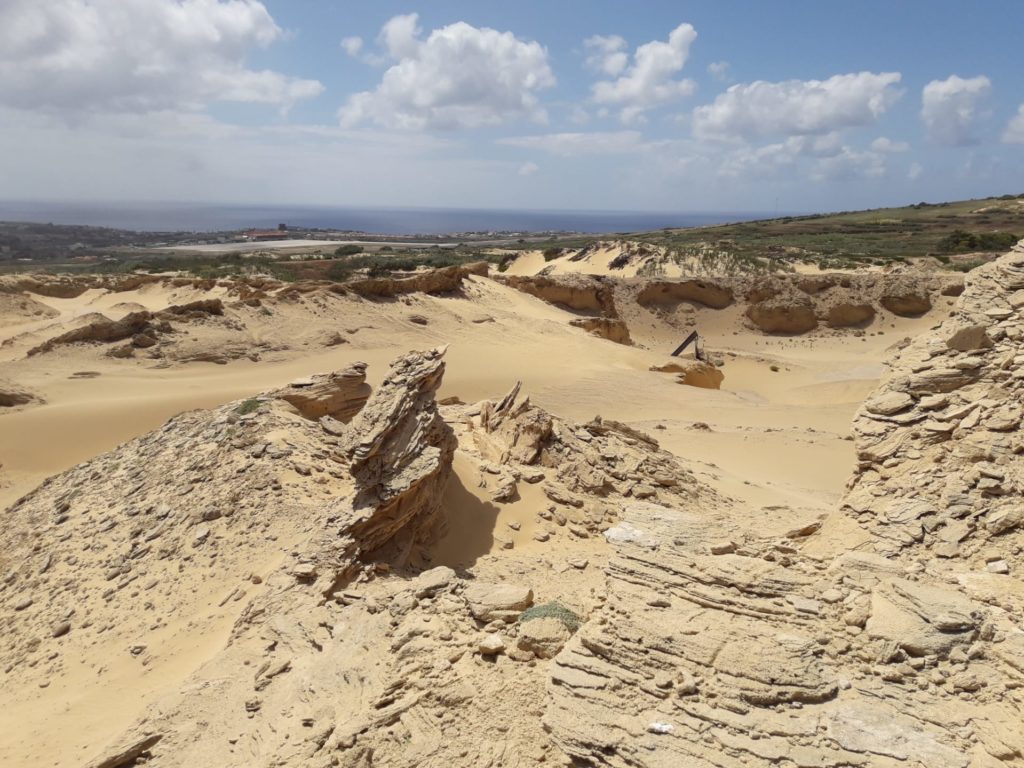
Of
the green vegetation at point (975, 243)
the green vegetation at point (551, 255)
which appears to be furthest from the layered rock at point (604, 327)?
the green vegetation at point (975, 243)

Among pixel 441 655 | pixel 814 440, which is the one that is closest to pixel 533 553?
pixel 441 655

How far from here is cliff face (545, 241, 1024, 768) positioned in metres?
3.79

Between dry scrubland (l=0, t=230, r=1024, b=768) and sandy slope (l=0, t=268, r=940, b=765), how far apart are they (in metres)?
0.09

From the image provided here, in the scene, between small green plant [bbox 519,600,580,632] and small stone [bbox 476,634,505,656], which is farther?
small green plant [bbox 519,600,580,632]

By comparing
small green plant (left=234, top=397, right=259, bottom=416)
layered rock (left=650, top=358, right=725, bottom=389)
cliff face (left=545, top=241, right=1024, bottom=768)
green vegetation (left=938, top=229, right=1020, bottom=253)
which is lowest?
layered rock (left=650, top=358, right=725, bottom=389)

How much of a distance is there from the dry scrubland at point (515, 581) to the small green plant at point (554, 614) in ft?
0.09

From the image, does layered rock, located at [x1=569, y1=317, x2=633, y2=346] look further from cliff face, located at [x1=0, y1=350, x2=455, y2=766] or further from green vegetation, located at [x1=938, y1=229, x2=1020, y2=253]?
green vegetation, located at [x1=938, y1=229, x2=1020, y2=253]

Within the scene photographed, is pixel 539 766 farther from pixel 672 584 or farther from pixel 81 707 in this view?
pixel 81 707

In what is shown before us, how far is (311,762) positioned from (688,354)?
31921 millimetres

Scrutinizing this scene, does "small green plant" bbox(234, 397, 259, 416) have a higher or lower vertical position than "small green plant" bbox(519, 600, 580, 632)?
higher

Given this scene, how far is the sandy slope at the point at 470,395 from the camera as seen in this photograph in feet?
22.6

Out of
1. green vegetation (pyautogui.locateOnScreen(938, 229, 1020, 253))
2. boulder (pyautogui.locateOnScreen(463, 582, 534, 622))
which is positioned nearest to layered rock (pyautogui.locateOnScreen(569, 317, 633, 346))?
boulder (pyautogui.locateOnScreen(463, 582, 534, 622))

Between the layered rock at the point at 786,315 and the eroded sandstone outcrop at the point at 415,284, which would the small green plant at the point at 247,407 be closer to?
the eroded sandstone outcrop at the point at 415,284

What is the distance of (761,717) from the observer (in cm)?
393
